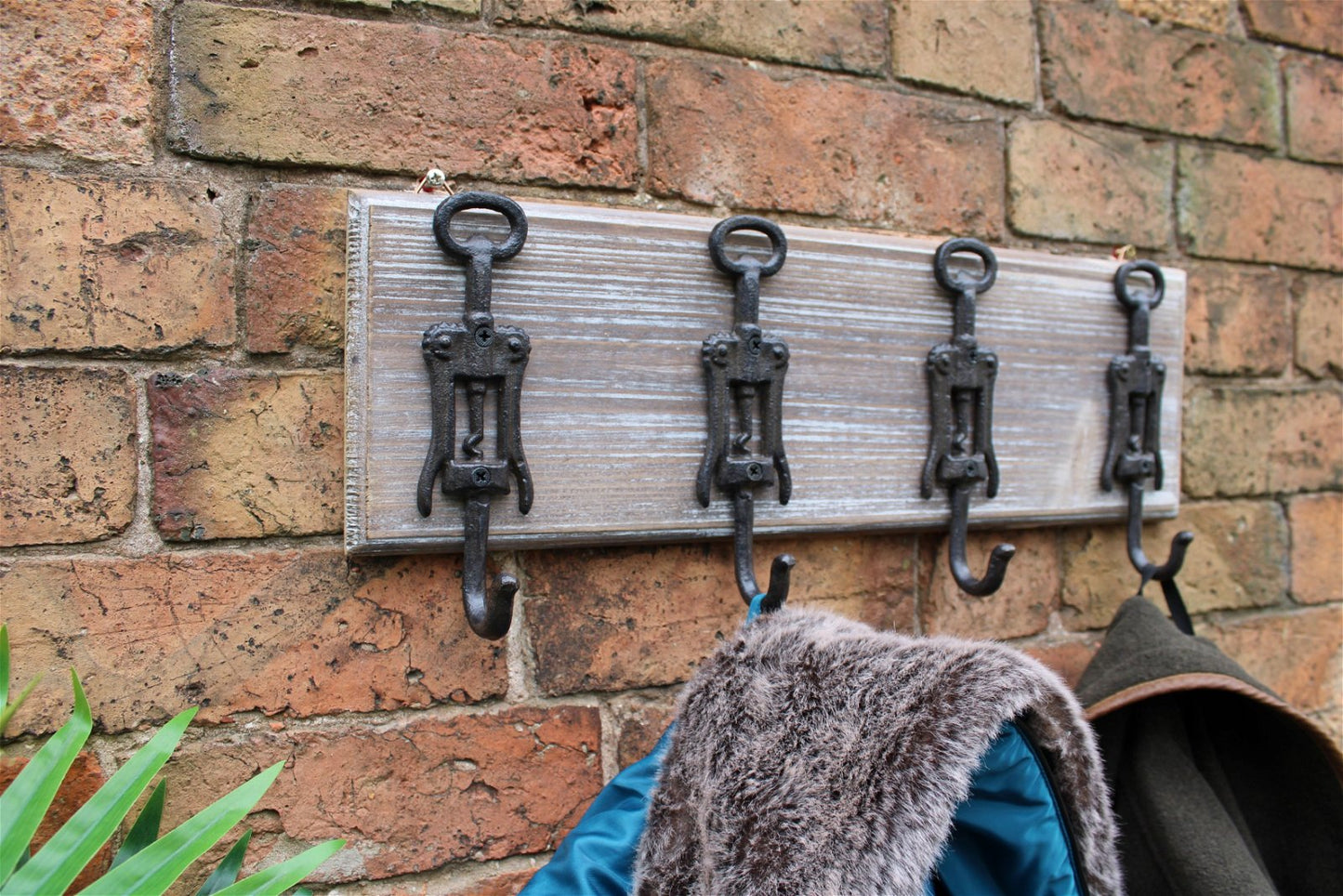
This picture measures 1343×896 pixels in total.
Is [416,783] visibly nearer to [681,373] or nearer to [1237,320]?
[681,373]

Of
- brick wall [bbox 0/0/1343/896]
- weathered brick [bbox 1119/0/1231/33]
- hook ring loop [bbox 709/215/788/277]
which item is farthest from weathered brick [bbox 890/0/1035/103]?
hook ring loop [bbox 709/215/788/277]

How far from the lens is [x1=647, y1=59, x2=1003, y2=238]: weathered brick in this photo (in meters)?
0.92

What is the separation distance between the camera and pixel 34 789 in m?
0.57

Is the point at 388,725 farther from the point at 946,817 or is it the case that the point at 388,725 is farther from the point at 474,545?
the point at 946,817

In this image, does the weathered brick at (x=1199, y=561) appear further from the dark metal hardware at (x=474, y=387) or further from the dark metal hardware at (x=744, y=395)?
the dark metal hardware at (x=474, y=387)

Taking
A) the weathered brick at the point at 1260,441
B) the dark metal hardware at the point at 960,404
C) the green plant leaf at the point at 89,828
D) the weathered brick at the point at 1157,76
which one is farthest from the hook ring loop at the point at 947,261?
the green plant leaf at the point at 89,828

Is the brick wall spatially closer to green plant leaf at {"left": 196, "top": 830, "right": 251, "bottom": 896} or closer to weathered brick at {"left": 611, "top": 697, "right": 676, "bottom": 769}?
weathered brick at {"left": 611, "top": 697, "right": 676, "bottom": 769}

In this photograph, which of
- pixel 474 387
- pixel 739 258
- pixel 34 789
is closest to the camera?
pixel 34 789

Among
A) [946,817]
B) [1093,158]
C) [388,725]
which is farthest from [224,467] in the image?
[1093,158]

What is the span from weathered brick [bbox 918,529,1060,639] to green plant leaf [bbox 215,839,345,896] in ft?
2.18

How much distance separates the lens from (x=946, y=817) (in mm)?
596

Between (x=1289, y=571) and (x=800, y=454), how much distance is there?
78cm

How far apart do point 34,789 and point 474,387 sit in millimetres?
401

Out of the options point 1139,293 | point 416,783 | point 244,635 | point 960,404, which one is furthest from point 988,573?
point 244,635
